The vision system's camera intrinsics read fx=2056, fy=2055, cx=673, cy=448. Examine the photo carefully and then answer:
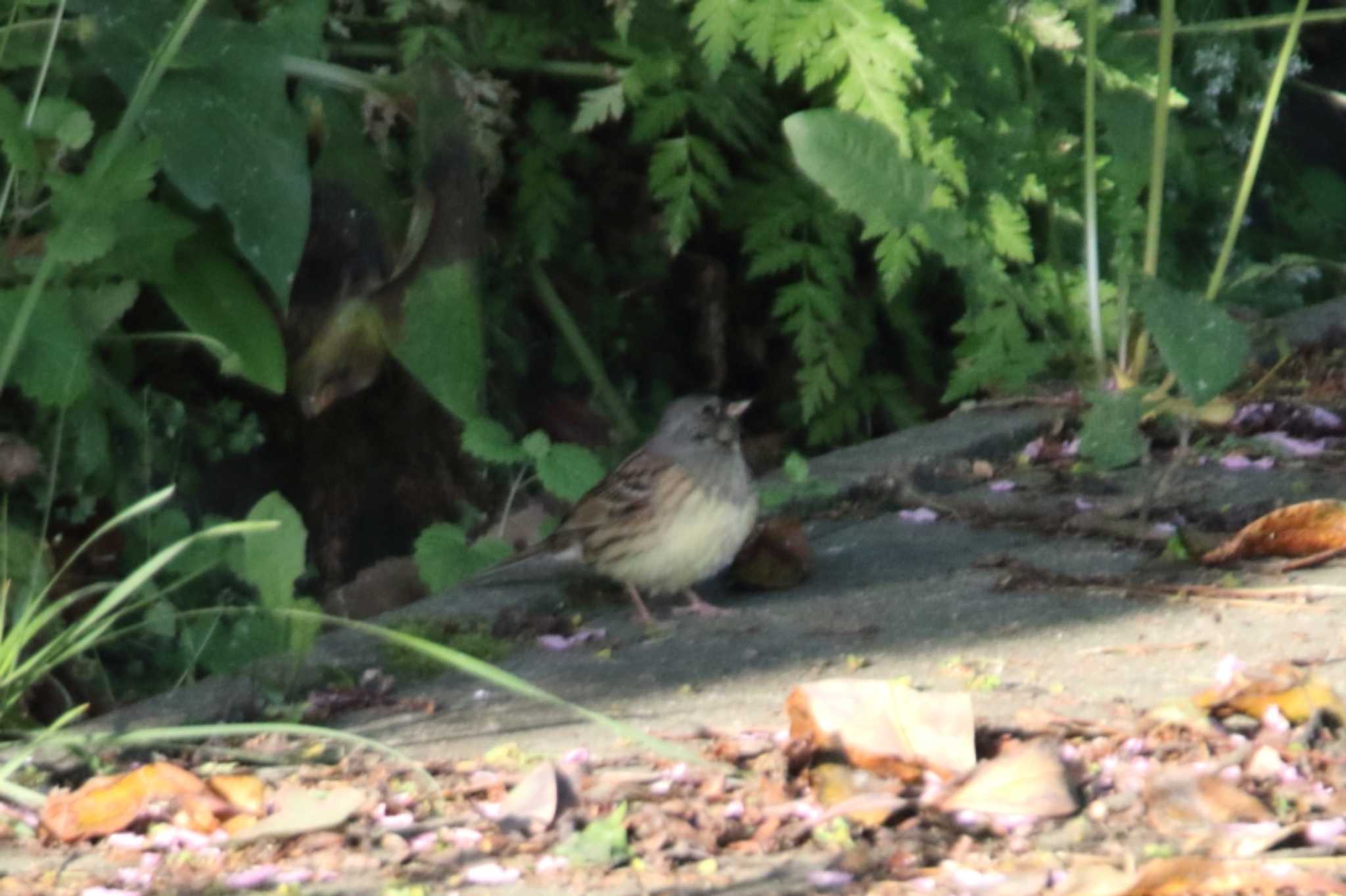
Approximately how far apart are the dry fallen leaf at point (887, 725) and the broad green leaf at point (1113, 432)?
4.60 ft

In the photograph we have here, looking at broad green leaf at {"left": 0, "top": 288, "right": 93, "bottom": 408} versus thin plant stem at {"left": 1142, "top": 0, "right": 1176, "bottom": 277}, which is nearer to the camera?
broad green leaf at {"left": 0, "top": 288, "right": 93, "bottom": 408}

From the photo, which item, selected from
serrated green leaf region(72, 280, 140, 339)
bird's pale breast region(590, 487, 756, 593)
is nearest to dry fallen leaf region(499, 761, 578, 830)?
bird's pale breast region(590, 487, 756, 593)

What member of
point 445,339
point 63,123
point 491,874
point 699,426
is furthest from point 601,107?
point 491,874

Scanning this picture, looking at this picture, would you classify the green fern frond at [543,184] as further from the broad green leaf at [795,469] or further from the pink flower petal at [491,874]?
the pink flower petal at [491,874]

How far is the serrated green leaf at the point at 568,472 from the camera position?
4062 millimetres

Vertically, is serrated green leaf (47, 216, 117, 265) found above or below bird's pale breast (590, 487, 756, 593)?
above

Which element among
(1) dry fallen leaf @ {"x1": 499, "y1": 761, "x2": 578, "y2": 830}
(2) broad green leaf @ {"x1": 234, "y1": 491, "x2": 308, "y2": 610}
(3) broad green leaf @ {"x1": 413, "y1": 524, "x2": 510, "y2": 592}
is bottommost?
(3) broad green leaf @ {"x1": 413, "y1": 524, "x2": 510, "y2": 592}

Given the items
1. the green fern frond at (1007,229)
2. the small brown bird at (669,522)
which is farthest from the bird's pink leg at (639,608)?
the green fern frond at (1007,229)

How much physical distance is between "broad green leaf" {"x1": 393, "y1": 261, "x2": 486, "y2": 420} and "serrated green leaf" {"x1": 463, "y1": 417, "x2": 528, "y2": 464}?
0.12m

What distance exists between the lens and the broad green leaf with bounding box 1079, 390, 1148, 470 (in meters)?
3.81

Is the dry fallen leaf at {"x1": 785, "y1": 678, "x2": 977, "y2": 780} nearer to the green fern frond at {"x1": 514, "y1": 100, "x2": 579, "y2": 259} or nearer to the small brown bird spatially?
the small brown bird

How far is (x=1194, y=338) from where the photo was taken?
368 centimetres

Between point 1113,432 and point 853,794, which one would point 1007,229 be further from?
point 853,794

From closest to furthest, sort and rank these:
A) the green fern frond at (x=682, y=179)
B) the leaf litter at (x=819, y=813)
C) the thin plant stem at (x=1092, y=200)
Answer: the leaf litter at (x=819, y=813) < the thin plant stem at (x=1092, y=200) < the green fern frond at (x=682, y=179)
